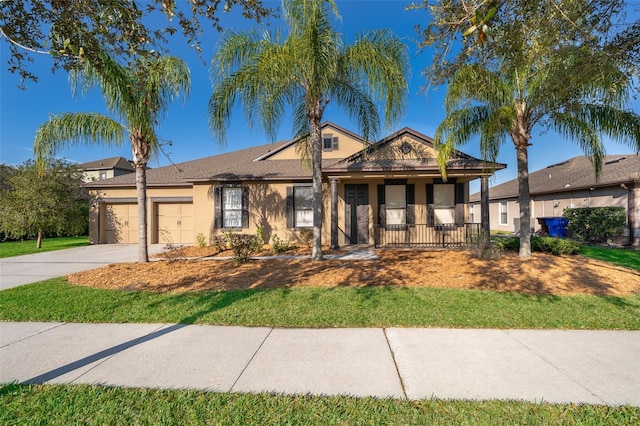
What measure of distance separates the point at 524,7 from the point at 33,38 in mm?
7301

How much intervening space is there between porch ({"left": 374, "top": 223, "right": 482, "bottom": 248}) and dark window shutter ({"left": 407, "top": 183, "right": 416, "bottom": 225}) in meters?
0.34

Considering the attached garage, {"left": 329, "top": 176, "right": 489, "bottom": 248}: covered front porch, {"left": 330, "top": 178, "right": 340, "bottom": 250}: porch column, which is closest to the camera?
{"left": 330, "top": 178, "right": 340, "bottom": 250}: porch column

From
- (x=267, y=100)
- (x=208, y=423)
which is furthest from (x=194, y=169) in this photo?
(x=208, y=423)

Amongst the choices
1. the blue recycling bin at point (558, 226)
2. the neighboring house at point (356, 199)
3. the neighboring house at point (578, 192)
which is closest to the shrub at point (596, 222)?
the blue recycling bin at point (558, 226)

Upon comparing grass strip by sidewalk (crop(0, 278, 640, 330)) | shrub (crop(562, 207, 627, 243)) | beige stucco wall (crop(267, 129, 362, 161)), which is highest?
beige stucco wall (crop(267, 129, 362, 161))

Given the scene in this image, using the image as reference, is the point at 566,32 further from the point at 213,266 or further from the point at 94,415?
the point at 213,266

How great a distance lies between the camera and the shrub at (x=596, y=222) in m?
13.2

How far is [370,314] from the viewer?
4.59 metres

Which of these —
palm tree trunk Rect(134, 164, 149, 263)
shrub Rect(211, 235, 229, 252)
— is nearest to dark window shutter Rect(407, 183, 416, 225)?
shrub Rect(211, 235, 229, 252)

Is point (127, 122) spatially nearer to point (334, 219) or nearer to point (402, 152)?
point (334, 219)

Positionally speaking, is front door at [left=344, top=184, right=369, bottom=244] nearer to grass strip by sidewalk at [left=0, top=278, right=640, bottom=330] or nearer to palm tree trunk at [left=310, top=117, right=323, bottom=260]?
palm tree trunk at [left=310, top=117, right=323, bottom=260]

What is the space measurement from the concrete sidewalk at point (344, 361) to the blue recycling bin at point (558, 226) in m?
14.7

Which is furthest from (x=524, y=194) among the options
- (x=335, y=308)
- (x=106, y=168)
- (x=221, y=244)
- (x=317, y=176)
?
(x=106, y=168)

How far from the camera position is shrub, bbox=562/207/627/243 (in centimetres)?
1323
